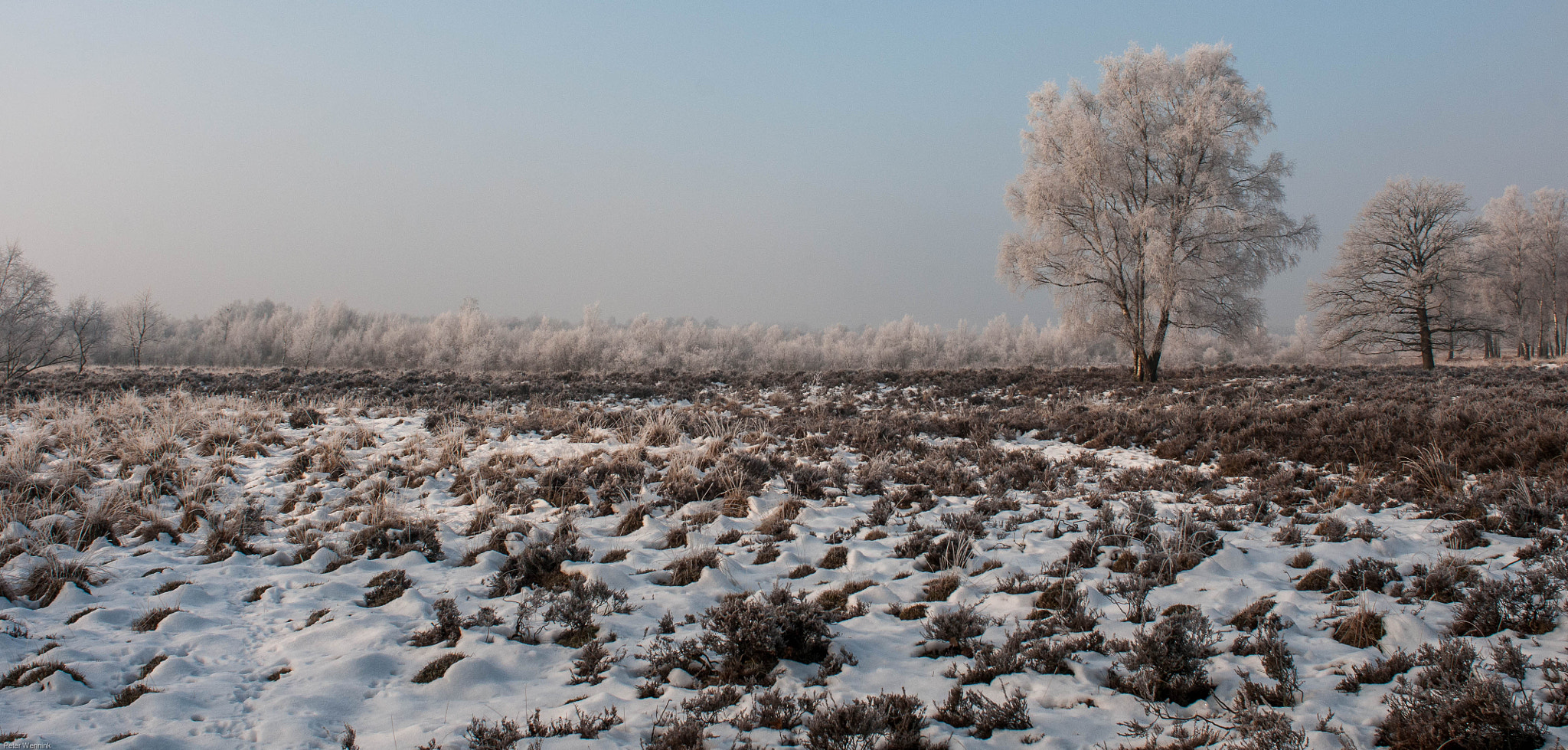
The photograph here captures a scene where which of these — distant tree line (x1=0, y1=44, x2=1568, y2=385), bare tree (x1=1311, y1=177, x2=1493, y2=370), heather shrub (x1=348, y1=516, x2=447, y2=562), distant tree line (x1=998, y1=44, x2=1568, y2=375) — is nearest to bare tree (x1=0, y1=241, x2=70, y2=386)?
distant tree line (x1=0, y1=44, x2=1568, y2=385)

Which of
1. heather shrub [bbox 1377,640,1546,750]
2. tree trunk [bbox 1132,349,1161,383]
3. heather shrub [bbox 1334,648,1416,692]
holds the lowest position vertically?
heather shrub [bbox 1334,648,1416,692]

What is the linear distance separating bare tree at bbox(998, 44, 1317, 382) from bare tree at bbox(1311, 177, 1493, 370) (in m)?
14.3

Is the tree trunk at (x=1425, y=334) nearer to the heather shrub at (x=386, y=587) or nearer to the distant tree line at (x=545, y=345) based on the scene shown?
the distant tree line at (x=545, y=345)

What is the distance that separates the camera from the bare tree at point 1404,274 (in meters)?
28.5

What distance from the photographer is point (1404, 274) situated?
29875 mm

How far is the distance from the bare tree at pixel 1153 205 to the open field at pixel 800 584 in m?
11.3

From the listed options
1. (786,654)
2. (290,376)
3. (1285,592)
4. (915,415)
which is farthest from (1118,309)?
(290,376)

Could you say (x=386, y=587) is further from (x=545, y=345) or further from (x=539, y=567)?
(x=545, y=345)

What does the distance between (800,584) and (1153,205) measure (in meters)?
20.8

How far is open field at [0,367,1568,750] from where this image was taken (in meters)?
3.34

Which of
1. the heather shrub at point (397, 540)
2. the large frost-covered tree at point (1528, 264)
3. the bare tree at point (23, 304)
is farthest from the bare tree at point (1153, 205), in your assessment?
the bare tree at point (23, 304)

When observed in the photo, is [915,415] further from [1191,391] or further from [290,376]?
[290,376]

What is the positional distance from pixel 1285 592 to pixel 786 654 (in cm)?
357

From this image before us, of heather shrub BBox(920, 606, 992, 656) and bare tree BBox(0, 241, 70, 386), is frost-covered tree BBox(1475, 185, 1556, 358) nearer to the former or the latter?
heather shrub BBox(920, 606, 992, 656)
